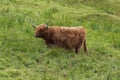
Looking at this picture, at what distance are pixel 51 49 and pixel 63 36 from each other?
777 millimetres

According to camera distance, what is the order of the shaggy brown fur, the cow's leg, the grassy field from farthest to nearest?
the cow's leg < the shaggy brown fur < the grassy field

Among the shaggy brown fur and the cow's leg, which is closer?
the shaggy brown fur

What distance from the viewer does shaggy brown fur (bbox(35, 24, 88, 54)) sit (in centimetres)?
1243

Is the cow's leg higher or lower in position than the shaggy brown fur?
lower

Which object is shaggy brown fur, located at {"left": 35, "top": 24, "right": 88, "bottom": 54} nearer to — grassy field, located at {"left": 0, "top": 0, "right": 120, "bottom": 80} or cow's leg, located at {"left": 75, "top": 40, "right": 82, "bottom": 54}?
cow's leg, located at {"left": 75, "top": 40, "right": 82, "bottom": 54}

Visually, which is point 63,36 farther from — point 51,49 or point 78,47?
point 51,49

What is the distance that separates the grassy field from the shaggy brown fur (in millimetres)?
261

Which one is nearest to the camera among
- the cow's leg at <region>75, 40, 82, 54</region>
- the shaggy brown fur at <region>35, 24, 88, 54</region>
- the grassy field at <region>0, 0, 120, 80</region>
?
the grassy field at <region>0, 0, 120, 80</region>

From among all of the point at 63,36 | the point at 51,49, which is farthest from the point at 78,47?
the point at 51,49

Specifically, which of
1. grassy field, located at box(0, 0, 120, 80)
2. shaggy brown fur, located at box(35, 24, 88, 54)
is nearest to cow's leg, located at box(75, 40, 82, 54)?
shaggy brown fur, located at box(35, 24, 88, 54)

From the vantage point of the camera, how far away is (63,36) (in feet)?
40.8

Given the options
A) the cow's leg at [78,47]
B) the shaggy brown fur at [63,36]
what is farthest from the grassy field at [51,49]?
the shaggy brown fur at [63,36]

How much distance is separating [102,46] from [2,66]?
4268 mm

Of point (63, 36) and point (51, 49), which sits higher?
point (63, 36)
